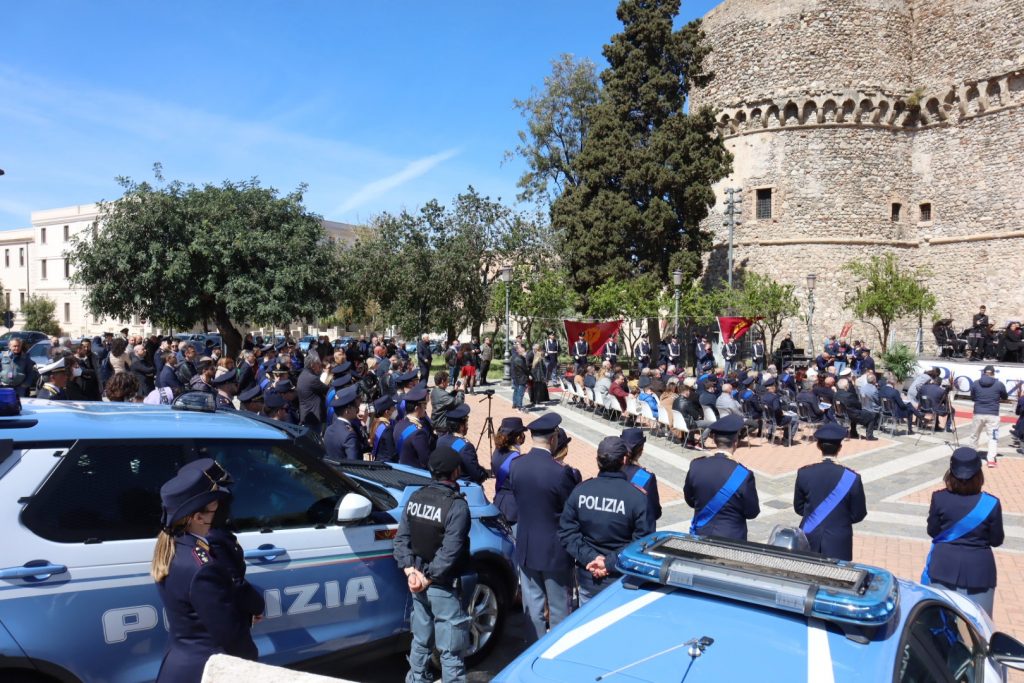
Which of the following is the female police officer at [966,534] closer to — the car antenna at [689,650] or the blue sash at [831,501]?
the blue sash at [831,501]

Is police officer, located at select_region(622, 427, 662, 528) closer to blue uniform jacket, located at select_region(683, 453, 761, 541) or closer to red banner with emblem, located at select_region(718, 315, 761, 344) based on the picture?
blue uniform jacket, located at select_region(683, 453, 761, 541)

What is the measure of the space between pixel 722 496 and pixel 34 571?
158 inches

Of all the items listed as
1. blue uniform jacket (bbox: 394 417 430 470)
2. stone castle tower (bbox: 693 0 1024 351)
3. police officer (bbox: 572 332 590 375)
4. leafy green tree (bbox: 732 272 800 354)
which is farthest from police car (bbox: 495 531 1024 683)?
stone castle tower (bbox: 693 0 1024 351)

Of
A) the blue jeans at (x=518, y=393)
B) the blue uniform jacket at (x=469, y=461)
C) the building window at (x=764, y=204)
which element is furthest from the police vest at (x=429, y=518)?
the building window at (x=764, y=204)

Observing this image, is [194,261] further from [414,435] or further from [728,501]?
[728,501]

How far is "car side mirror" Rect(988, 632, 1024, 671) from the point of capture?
117 inches

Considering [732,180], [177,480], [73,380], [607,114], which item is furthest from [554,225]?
[177,480]

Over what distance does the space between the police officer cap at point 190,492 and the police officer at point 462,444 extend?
104 inches

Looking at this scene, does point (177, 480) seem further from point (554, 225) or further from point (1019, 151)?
point (1019, 151)

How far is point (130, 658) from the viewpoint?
3.57m

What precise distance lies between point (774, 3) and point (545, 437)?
3577cm

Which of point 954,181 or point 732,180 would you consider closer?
point 954,181

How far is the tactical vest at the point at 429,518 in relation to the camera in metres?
4.09

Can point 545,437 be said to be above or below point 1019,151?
below
